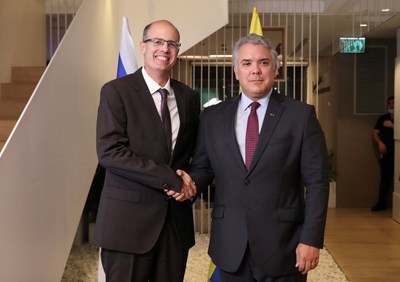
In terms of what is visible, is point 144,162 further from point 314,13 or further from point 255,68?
point 314,13

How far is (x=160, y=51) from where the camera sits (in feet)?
6.43

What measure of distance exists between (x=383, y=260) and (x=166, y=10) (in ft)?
10.3

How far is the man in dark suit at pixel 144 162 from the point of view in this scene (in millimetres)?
1894

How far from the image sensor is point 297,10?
5711mm

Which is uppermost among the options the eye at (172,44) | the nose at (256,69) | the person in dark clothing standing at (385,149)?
the eye at (172,44)

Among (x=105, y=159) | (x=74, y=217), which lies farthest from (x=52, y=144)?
(x=105, y=159)

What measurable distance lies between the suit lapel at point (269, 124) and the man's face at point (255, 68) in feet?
0.20

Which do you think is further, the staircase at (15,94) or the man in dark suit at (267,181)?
the staircase at (15,94)

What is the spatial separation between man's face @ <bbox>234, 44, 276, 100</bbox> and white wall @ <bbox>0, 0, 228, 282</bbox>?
1.24 meters

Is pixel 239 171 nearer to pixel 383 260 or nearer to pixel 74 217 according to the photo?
pixel 74 217

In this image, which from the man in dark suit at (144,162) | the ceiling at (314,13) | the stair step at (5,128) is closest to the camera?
the man in dark suit at (144,162)

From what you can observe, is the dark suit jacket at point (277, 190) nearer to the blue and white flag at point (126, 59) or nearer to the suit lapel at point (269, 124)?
the suit lapel at point (269, 124)

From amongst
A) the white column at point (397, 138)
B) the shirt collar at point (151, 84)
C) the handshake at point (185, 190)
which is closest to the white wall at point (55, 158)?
the shirt collar at point (151, 84)

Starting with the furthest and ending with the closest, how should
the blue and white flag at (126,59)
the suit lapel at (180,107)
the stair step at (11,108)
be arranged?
1. the stair step at (11,108)
2. the blue and white flag at (126,59)
3. the suit lapel at (180,107)
